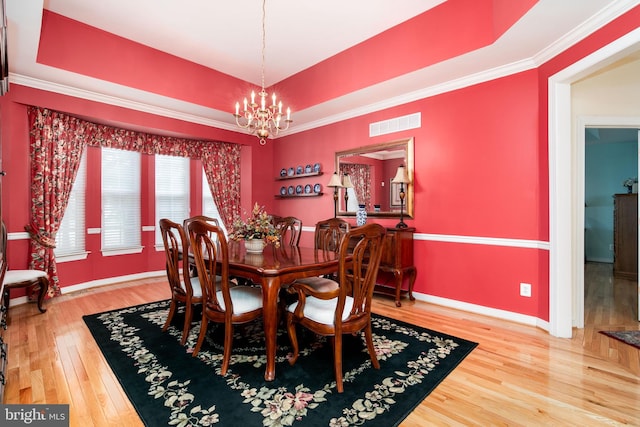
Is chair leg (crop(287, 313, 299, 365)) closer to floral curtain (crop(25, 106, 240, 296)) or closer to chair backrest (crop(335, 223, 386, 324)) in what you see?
chair backrest (crop(335, 223, 386, 324))

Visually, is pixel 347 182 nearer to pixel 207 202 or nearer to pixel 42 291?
pixel 207 202

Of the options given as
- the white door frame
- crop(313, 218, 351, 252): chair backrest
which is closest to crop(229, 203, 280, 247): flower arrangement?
crop(313, 218, 351, 252): chair backrest

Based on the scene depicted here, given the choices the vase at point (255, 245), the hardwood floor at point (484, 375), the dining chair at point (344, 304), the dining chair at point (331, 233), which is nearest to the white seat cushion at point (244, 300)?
the dining chair at point (344, 304)

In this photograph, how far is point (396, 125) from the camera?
3.89m

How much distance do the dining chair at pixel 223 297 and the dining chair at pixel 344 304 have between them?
0.31 metres

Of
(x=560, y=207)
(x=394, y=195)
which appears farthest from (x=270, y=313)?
(x=560, y=207)

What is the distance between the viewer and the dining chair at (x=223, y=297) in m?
1.97

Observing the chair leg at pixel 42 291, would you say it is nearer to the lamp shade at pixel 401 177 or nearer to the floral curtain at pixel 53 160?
the floral curtain at pixel 53 160

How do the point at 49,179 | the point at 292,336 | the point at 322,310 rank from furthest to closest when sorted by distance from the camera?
the point at 49,179 < the point at 292,336 < the point at 322,310

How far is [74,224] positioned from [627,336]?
6290mm

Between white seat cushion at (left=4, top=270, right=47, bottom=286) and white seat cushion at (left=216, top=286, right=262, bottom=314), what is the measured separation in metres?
2.29

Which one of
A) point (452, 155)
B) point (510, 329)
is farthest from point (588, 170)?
point (510, 329)

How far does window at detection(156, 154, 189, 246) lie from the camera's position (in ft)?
16.1

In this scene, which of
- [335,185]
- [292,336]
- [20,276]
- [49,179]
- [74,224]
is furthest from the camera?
[335,185]
